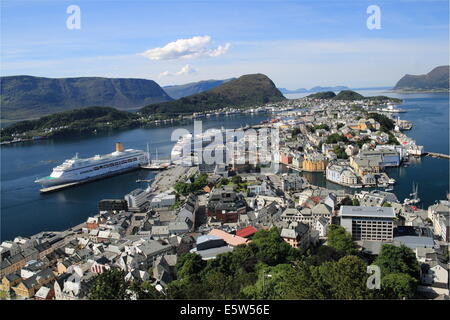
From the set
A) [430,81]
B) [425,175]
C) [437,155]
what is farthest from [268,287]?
[430,81]

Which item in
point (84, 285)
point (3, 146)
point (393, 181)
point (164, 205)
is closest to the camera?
point (84, 285)

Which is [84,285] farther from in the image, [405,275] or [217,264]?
[405,275]

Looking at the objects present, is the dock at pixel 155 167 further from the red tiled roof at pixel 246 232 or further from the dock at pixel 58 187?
the red tiled roof at pixel 246 232

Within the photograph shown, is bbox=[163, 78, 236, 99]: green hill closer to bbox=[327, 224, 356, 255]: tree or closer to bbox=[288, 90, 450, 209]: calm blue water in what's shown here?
bbox=[288, 90, 450, 209]: calm blue water
